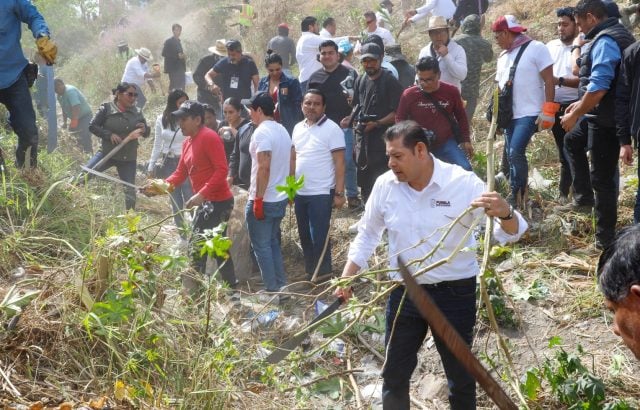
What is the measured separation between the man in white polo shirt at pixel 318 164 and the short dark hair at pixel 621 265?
4738 mm

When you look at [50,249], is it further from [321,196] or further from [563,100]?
[563,100]

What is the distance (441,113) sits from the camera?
6793 mm

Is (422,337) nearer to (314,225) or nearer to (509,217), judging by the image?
(509,217)

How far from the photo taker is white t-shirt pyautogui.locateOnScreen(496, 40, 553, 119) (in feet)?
21.6

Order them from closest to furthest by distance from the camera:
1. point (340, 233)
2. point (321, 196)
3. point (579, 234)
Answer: point (579, 234) → point (321, 196) → point (340, 233)

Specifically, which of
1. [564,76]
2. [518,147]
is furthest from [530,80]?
[518,147]

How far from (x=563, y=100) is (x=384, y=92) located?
5.70ft

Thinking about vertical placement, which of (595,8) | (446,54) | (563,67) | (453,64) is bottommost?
(563,67)

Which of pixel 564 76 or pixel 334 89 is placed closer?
pixel 564 76

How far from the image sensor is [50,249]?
16.1ft

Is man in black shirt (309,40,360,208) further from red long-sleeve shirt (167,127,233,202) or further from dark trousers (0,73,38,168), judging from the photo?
dark trousers (0,73,38,168)

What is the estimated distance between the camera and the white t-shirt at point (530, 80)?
21.6ft

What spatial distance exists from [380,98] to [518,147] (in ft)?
5.06

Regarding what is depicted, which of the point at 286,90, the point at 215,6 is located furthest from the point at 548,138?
the point at 215,6
